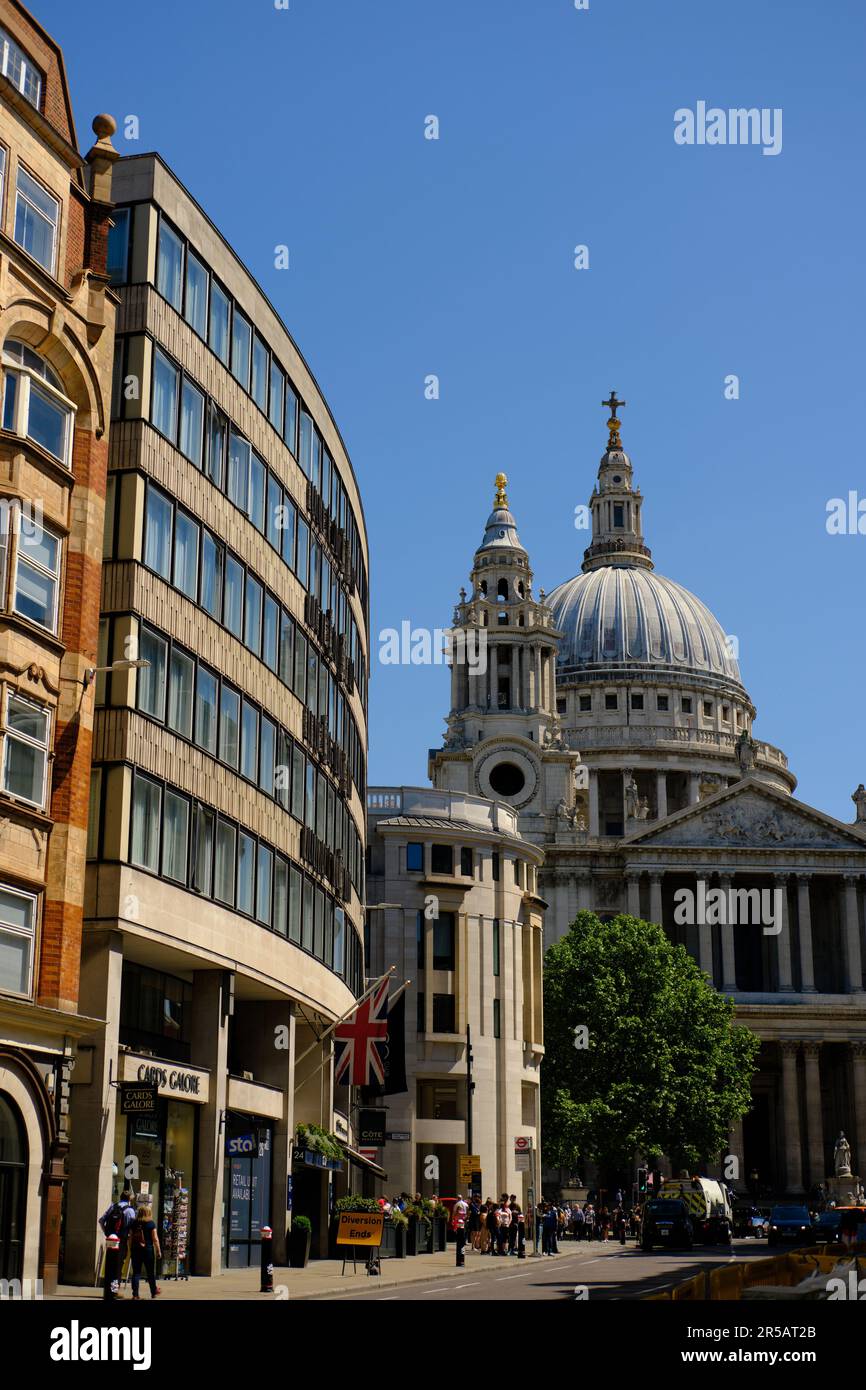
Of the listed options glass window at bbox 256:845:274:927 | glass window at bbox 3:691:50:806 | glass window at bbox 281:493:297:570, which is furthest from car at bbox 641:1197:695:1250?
glass window at bbox 3:691:50:806

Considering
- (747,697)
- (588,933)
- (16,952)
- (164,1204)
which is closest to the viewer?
(16,952)

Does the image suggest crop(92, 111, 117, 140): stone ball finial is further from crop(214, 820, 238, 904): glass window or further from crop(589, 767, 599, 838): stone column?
crop(589, 767, 599, 838): stone column

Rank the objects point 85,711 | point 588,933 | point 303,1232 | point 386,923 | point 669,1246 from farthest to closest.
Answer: point 588,933, point 386,923, point 669,1246, point 303,1232, point 85,711

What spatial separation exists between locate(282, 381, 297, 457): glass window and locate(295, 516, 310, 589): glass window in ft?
6.98

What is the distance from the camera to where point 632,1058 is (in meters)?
93.5

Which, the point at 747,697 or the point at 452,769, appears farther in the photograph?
the point at 747,697

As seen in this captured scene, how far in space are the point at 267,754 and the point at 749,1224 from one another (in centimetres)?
5396

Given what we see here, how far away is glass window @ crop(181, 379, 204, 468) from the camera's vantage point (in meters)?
40.3

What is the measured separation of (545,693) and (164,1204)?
317 ft

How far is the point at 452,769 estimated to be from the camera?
129500 mm

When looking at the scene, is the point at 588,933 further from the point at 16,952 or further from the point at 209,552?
the point at 16,952

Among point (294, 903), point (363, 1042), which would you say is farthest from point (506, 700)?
point (294, 903)

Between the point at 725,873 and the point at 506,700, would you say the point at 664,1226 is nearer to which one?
the point at 725,873
